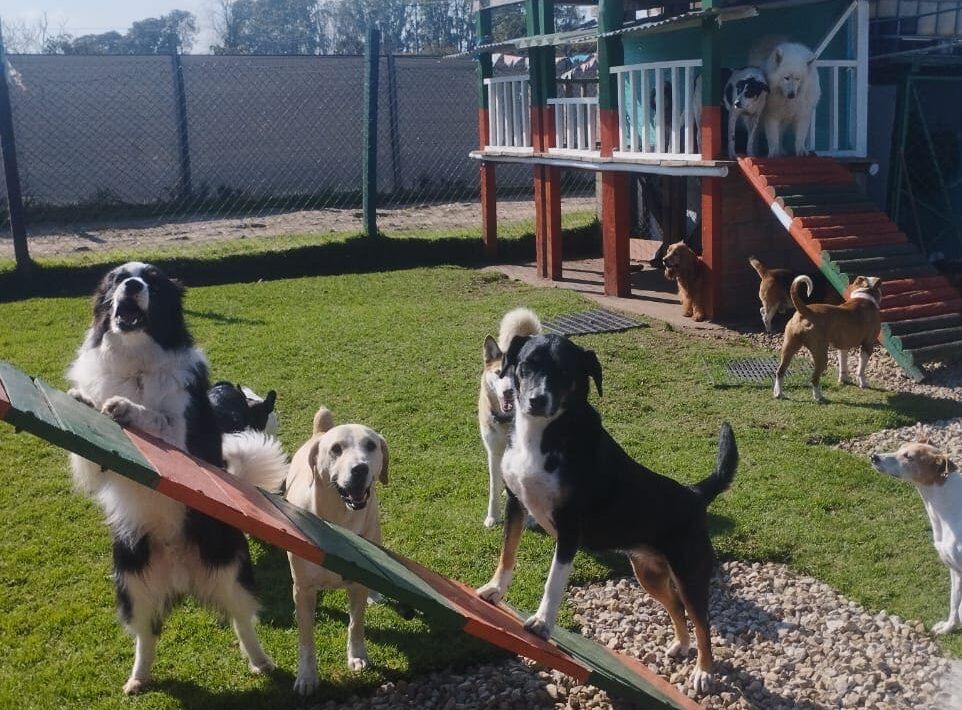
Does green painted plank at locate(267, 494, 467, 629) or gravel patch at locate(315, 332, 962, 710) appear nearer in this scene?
green painted plank at locate(267, 494, 467, 629)

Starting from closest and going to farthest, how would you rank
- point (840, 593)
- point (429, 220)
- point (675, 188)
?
point (840, 593)
point (675, 188)
point (429, 220)

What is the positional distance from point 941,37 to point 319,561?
1269 centimetres

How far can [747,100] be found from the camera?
10.4m

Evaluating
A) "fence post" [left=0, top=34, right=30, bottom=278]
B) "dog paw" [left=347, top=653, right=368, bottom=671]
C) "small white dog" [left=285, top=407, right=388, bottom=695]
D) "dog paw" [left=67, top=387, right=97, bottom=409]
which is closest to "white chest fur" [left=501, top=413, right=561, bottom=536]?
"small white dog" [left=285, top=407, right=388, bottom=695]

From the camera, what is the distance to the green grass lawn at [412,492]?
435 cm

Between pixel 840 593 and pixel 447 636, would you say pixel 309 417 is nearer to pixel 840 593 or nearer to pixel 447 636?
pixel 447 636

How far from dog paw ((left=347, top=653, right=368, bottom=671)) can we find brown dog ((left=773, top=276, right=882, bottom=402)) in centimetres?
496

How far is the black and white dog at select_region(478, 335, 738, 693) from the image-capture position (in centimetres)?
366

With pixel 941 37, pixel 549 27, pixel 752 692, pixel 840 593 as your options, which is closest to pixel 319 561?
pixel 752 692

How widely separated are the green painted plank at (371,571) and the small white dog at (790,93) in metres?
8.56

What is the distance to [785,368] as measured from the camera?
8.23 metres

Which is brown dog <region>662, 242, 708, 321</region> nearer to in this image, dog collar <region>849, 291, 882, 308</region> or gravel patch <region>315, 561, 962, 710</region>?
dog collar <region>849, 291, 882, 308</region>

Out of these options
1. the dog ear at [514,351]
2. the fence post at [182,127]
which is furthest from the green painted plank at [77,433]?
the fence post at [182,127]

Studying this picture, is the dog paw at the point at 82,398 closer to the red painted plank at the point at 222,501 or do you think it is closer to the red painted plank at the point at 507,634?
the red painted plank at the point at 222,501
